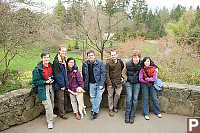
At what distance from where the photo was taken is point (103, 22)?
21.1ft

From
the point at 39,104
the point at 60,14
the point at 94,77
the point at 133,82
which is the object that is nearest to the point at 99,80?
the point at 94,77

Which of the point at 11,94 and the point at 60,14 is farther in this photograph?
the point at 60,14

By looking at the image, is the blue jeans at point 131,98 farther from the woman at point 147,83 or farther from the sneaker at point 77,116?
the sneaker at point 77,116

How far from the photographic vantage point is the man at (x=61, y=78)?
11.7 ft

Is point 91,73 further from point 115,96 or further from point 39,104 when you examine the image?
point 39,104

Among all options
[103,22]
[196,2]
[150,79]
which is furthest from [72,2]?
[196,2]

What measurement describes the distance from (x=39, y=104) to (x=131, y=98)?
6.84ft

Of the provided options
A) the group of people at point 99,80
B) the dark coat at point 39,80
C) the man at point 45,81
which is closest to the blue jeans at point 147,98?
the group of people at point 99,80

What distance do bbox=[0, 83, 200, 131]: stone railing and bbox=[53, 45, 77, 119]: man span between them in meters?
0.49

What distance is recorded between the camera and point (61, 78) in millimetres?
3588

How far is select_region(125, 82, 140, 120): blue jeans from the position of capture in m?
3.70

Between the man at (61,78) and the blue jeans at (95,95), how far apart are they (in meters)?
0.58

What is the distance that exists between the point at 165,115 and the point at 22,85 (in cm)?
363

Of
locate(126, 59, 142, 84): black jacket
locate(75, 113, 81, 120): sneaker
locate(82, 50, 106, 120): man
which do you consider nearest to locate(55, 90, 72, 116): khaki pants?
locate(75, 113, 81, 120): sneaker
